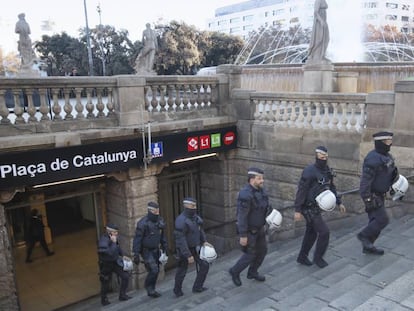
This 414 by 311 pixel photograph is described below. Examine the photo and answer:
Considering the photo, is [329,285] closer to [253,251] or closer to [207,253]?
[253,251]

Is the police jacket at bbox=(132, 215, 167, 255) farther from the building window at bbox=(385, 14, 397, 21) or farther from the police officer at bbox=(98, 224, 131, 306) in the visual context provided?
the building window at bbox=(385, 14, 397, 21)

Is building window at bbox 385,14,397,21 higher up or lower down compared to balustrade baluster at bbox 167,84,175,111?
higher up

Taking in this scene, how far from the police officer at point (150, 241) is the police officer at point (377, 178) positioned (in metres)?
3.06

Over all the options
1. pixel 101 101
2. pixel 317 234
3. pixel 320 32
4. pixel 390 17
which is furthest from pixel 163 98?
pixel 390 17

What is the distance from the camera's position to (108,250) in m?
6.74

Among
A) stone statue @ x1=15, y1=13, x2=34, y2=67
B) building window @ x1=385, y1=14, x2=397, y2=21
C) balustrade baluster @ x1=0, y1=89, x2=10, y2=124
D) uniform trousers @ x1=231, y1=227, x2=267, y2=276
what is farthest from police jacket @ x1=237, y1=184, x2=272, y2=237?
building window @ x1=385, y1=14, x2=397, y2=21

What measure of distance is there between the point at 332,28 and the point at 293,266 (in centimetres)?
3168

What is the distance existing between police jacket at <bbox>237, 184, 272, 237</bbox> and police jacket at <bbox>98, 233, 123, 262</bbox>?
245 centimetres

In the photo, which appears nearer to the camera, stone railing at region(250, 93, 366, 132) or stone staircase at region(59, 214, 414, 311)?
stone staircase at region(59, 214, 414, 311)

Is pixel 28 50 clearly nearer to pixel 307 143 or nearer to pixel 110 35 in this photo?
pixel 307 143

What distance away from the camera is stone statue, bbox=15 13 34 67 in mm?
15125

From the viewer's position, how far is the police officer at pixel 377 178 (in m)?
5.57

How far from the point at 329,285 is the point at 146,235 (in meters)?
2.77

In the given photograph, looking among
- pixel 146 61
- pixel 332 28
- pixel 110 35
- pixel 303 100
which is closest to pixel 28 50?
pixel 146 61
